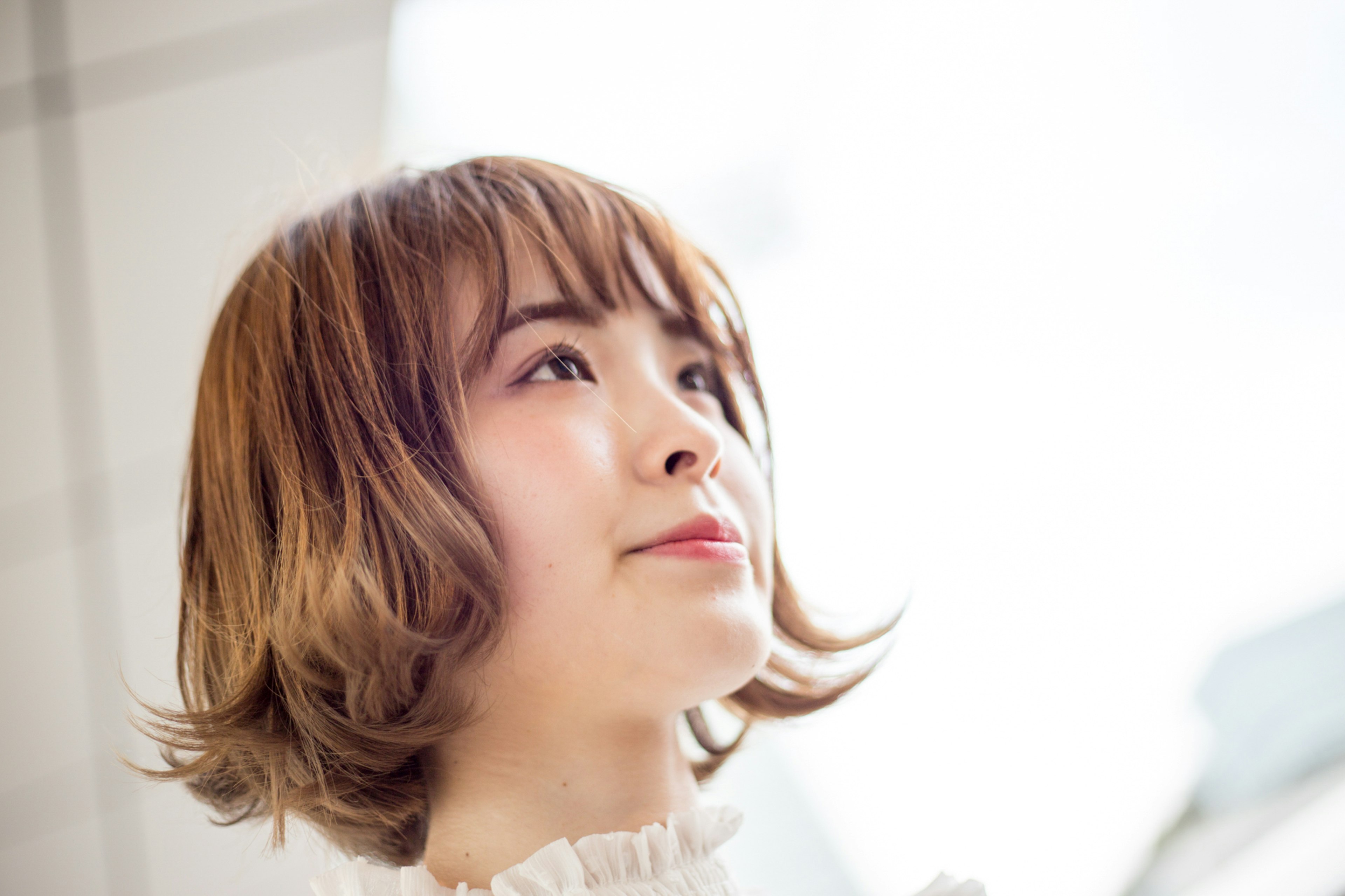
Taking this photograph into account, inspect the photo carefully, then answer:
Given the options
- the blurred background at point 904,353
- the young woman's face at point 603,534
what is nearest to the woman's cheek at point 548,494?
the young woman's face at point 603,534

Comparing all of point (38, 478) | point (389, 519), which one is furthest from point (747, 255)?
point (38, 478)

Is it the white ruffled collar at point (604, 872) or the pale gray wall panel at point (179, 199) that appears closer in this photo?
the white ruffled collar at point (604, 872)

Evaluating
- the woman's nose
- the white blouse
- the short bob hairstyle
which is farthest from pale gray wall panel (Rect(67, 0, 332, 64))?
the white blouse

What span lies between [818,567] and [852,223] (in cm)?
37

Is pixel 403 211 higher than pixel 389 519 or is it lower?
higher

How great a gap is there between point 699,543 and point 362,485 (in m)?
0.21

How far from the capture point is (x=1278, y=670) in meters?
0.75

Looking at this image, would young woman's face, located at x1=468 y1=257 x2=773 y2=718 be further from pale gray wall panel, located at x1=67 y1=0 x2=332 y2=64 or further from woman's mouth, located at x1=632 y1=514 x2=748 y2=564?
pale gray wall panel, located at x1=67 y1=0 x2=332 y2=64

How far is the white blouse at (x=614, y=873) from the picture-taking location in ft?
1.53

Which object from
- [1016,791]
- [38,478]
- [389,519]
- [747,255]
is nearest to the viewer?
[389,519]

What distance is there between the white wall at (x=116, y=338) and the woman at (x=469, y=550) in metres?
0.18

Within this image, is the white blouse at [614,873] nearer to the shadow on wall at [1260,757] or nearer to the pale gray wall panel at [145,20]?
the shadow on wall at [1260,757]

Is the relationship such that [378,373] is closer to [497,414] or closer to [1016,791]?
[497,414]

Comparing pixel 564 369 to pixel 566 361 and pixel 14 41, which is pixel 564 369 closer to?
pixel 566 361
